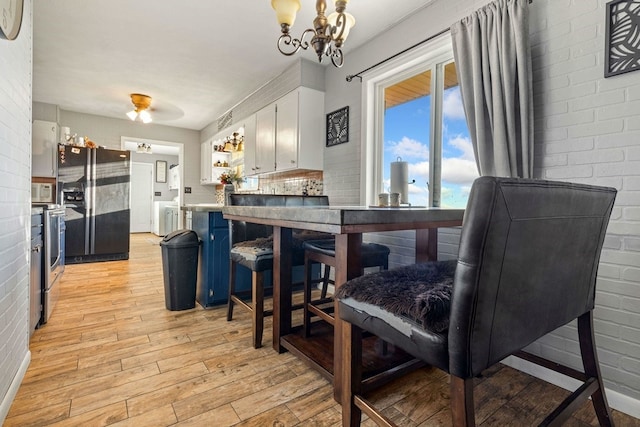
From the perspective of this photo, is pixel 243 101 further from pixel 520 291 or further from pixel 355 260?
pixel 520 291

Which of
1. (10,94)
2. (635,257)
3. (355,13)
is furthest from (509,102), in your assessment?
(10,94)

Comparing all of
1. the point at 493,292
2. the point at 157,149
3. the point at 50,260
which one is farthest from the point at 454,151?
the point at 157,149

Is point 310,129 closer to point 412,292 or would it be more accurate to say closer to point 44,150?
point 412,292

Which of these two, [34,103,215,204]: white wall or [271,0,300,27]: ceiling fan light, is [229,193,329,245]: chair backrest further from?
[34,103,215,204]: white wall

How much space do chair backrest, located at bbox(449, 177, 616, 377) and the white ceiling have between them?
2.19 m

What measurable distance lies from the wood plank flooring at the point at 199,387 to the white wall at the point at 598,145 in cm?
24

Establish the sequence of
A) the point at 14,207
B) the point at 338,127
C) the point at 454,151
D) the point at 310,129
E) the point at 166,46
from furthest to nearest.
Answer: the point at 310,129 < the point at 338,127 < the point at 166,46 < the point at 454,151 < the point at 14,207

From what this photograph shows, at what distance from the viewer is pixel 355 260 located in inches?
45.6

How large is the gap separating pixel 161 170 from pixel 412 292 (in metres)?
8.90

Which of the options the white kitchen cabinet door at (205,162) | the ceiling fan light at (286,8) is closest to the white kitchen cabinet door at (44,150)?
the white kitchen cabinet door at (205,162)

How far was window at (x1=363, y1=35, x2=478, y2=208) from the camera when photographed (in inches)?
88.2

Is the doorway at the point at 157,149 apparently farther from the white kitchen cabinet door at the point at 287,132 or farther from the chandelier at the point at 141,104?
the white kitchen cabinet door at the point at 287,132

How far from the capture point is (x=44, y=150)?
4363mm

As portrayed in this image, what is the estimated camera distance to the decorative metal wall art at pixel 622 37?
1345 millimetres
